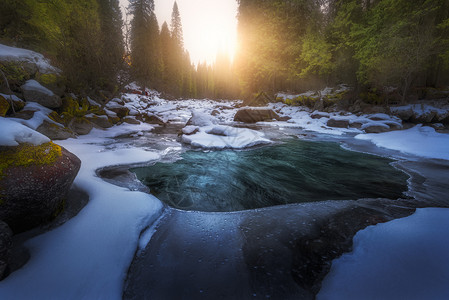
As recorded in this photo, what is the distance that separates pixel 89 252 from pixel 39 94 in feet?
29.7

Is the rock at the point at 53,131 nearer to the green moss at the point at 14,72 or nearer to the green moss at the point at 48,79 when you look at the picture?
the green moss at the point at 14,72

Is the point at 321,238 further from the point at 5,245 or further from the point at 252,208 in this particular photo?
the point at 5,245

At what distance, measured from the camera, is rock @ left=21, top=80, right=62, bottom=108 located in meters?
7.20

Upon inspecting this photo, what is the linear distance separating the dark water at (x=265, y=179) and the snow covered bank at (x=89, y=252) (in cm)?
77

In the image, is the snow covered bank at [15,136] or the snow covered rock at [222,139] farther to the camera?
the snow covered rock at [222,139]

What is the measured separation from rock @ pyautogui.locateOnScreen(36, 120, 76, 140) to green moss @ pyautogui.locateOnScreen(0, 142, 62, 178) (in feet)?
18.2

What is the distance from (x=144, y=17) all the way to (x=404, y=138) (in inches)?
1353

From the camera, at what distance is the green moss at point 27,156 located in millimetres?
1855

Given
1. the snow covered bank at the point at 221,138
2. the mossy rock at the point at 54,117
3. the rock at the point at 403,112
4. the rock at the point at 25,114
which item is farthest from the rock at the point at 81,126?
the rock at the point at 403,112

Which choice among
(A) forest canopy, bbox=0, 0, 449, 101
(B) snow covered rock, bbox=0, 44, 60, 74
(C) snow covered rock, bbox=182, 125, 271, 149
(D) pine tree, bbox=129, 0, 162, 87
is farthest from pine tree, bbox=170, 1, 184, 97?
(C) snow covered rock, bbox=182, 125, 271, 149

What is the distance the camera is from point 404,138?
7.70 metres

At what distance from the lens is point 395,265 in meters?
1.48

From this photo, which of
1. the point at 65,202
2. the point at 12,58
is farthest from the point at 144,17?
the point at 65,202

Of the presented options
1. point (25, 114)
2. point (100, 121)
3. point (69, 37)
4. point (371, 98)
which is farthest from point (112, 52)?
point (371, 98)
